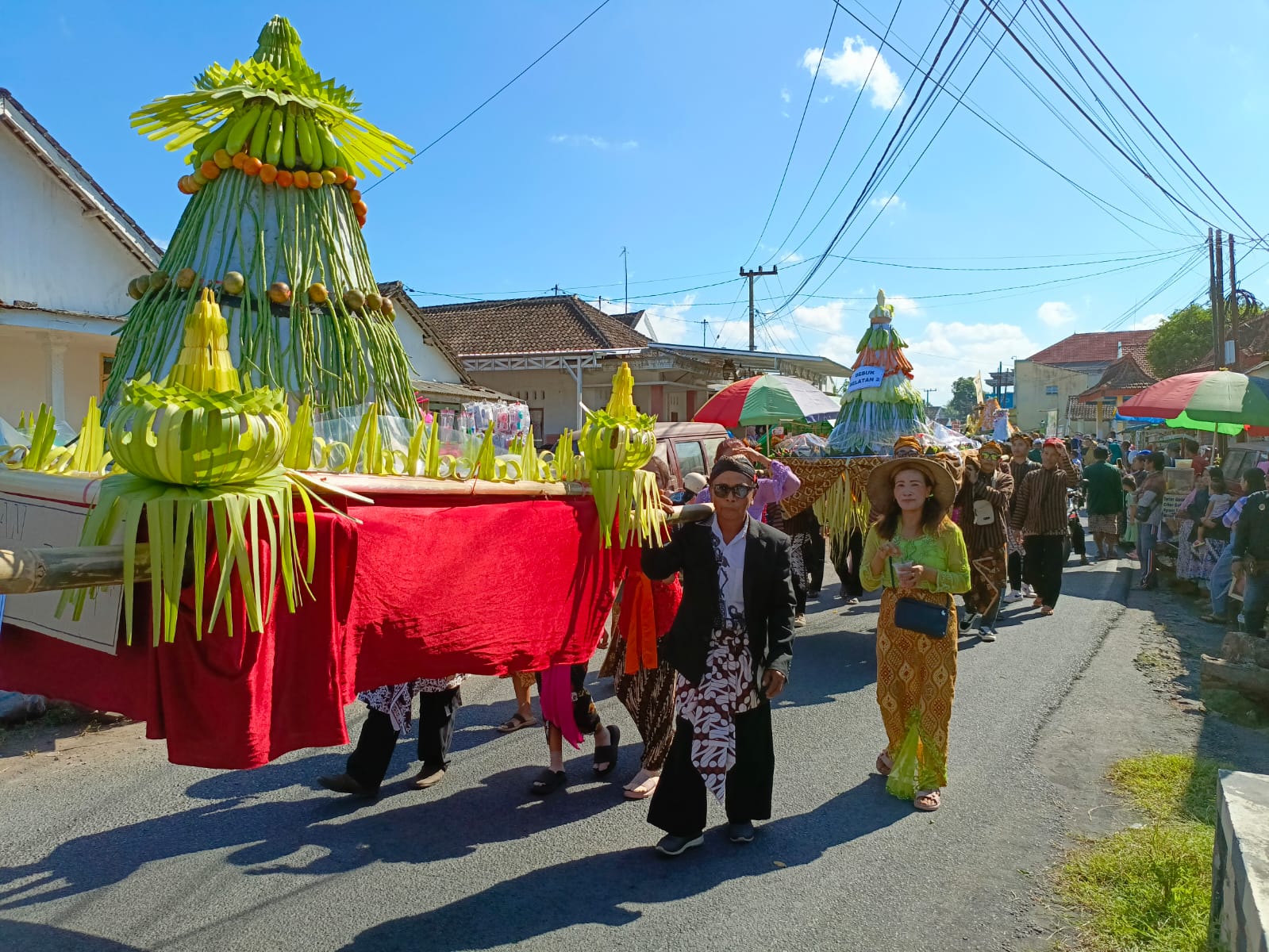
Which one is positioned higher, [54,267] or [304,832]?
[54,267]

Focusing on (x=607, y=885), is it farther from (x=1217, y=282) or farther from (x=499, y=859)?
(x=1217, y=282)

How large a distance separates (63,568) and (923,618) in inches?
141

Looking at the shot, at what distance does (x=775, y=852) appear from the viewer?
140 inches

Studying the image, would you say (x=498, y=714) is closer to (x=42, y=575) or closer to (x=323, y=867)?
(x=323, y=867)

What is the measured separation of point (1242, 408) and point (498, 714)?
816 cm

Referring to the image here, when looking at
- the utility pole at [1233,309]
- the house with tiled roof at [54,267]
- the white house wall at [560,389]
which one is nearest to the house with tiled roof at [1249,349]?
the utility pole at [1233,309]

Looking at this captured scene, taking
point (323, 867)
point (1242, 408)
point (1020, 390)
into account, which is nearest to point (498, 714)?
point (323, 867)

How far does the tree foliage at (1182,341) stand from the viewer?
28.1m

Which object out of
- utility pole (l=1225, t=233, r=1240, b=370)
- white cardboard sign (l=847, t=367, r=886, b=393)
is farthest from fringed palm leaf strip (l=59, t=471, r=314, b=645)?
utility pole (l=1225, t=233, r=1240, b=370)

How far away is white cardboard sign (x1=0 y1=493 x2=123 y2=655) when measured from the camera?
6.85 ft

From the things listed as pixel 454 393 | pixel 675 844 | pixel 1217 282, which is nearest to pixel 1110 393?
pixel 1217 282

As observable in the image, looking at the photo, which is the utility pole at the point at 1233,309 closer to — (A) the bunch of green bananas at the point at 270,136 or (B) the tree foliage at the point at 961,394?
(A) the bunch of green bananas at the point at 270,136

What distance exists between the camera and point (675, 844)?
351 centimetres

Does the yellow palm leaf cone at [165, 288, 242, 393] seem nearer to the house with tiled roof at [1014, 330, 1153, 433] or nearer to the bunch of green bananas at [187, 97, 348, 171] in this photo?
the bunch of green bananas at [187, 97, 348, 171]
